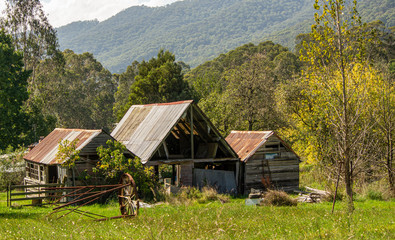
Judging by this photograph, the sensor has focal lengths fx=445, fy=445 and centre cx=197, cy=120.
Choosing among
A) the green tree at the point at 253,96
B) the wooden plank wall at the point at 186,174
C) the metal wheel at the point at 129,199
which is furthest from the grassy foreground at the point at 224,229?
the green tree at the point at 253,96

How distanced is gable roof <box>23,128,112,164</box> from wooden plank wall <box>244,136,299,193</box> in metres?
8.97

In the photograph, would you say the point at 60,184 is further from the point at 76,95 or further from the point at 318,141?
the point at 76,95

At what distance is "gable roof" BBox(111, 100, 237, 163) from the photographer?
23.6 metres

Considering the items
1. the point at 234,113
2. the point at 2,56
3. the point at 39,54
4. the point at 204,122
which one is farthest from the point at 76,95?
the point at 204,122

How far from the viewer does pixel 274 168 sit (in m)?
27.3

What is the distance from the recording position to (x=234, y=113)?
3912 cm

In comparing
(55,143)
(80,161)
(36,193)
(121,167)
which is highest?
(55,143)

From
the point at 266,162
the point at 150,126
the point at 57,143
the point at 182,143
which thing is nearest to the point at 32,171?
the point at 57,143

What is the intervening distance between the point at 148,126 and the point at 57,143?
16.9ft

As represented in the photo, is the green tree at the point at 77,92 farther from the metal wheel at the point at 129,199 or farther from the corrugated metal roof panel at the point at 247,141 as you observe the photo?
the metal wheel at the point at 129,199

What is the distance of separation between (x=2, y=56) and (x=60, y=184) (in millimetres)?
23017

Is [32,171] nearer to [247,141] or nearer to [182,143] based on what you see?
[182,143]

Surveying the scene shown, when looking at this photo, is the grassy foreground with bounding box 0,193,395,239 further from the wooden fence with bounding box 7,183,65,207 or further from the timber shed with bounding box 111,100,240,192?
the timber shed with bounding box 111,100,240,192

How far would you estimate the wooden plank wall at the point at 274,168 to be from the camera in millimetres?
26500
